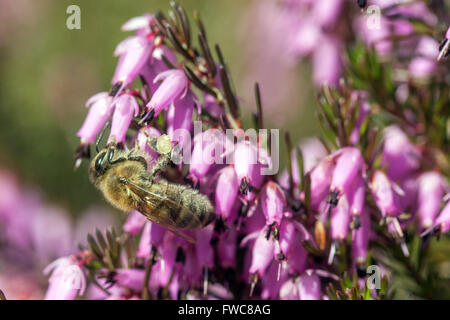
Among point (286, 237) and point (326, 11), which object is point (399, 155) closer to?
point (286, 237)

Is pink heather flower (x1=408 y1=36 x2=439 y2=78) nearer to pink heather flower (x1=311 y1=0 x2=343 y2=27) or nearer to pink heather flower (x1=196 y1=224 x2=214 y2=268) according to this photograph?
pink heather flower (x1=311 y1=0 x2=343 y2=27)

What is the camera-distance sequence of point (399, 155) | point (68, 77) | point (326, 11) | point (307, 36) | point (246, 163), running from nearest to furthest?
point (246, 163) < point (399, 155) < point (326, 11) < point (307, 36) < point (68, 77)

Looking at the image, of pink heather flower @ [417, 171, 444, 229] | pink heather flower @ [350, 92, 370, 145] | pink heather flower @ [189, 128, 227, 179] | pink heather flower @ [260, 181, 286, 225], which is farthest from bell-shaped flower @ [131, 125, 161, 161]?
pink heather flower @ [417, 171, 444, 229]

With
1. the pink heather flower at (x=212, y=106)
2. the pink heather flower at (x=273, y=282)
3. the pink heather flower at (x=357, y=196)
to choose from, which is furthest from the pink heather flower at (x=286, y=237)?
the pink heather flower at (x=212, y=106)

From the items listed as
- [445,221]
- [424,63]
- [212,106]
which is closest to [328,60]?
[424,63]
